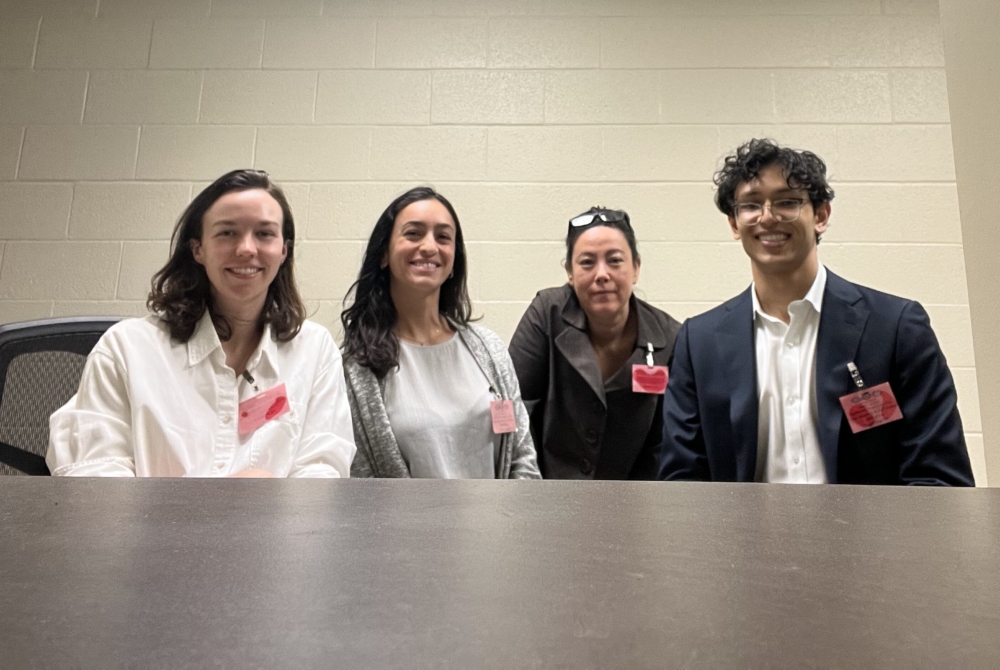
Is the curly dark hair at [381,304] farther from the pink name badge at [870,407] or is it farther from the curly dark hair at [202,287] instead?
the pink name badge at [870,407]

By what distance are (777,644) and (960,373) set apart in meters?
3.29

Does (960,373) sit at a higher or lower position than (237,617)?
higher

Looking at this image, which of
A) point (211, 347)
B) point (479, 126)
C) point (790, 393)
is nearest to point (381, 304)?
point (211, 347)

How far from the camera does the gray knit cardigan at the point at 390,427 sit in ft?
6.45

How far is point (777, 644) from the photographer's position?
0.26 m

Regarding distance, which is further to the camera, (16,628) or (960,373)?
(960,373)

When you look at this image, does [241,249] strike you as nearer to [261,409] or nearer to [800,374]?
[261,409]

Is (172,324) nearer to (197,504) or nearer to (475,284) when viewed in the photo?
(197,504)

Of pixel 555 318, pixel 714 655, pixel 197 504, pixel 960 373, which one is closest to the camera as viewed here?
pixel 714 655

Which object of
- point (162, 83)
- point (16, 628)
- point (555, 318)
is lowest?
point (16, 628)

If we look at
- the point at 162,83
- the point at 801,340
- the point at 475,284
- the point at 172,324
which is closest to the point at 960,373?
the point at 801,340

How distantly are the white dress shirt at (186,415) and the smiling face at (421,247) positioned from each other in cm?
54

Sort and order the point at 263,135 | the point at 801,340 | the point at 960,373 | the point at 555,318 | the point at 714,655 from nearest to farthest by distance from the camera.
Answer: the point at 714,655 < the point at 801,340 < the point at 555,318 < the point at 960,373 < the point at 263,135

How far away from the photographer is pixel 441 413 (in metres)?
2.05
